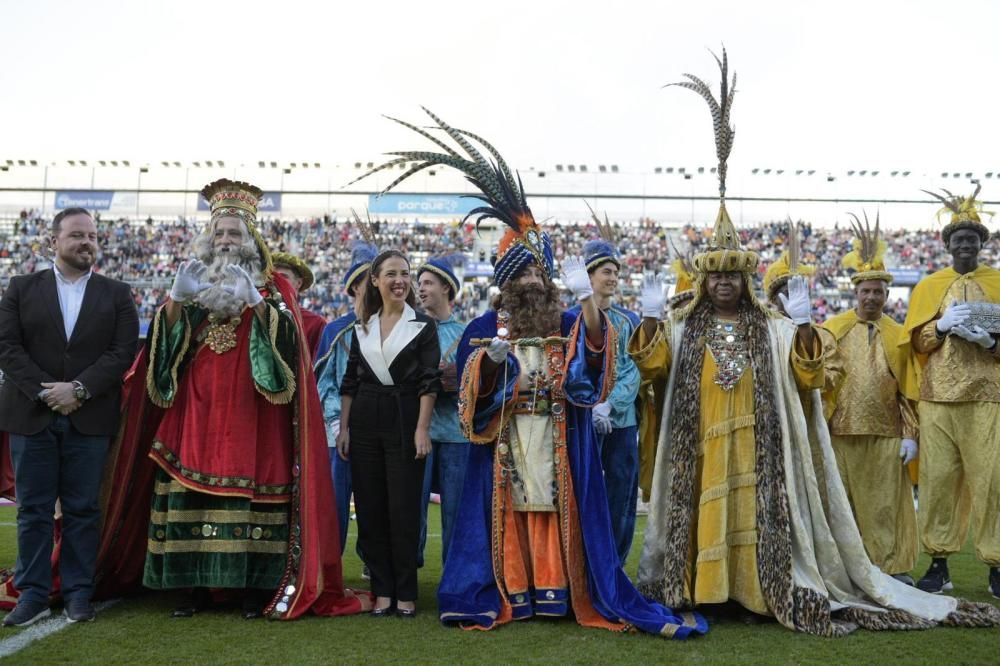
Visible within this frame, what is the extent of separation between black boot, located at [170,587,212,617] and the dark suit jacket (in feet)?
3.37

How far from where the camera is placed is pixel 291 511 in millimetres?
5586

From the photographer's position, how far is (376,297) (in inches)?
235

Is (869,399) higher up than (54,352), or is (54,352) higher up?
(54,352)

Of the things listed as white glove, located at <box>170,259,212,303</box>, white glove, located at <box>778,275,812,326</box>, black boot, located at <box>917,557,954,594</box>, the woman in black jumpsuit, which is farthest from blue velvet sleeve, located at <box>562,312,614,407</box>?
black boot, located at <box>917,557,954,594</box>

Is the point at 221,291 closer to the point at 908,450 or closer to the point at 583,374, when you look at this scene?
the point at 583,374

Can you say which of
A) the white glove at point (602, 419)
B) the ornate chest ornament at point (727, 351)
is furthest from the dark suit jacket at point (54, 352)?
the ornate chest ornament at point (727, 351)

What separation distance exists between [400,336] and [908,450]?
3765 millimetres

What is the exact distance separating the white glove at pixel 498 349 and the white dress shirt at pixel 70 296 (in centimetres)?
230

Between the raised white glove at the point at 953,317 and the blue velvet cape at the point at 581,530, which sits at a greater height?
the raised white glove at the point at 953,317

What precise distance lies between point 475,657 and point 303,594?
1.33m

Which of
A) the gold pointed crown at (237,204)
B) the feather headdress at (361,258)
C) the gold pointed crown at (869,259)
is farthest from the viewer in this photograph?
the feather headdress at (361,258)

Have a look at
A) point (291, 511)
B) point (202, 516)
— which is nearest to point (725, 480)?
point (291, 511)

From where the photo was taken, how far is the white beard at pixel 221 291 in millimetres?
5559

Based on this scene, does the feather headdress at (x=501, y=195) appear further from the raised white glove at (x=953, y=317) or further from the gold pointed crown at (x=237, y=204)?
the raised white glove at (x=953, y=317)
